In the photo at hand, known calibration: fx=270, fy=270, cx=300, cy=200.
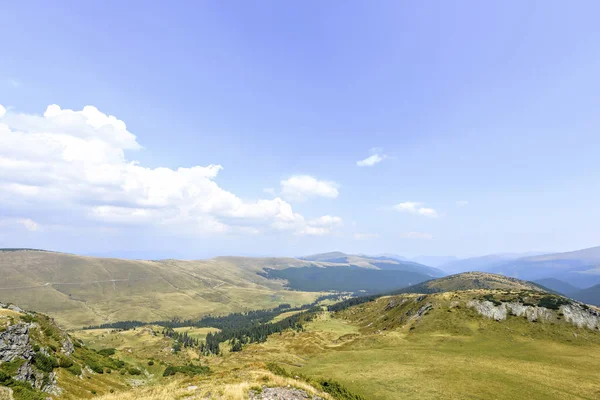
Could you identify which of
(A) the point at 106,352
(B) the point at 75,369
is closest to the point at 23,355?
(B) the point at 75,369

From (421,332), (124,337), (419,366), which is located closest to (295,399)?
(419,366)

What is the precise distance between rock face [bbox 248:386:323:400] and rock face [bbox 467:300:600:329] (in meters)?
115

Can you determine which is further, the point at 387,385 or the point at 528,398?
the point at 387,385

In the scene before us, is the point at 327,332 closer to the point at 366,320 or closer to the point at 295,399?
the point at 366,320

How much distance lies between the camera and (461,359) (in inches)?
2766

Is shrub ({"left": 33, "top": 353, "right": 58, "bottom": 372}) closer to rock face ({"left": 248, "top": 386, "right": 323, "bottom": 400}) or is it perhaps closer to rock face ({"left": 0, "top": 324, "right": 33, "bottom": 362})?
rock face ({"left": 0, "top": 324, "right": 33, "bottom": 362})

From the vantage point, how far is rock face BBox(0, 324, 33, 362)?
30.8 m

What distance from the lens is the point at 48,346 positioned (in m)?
38.3

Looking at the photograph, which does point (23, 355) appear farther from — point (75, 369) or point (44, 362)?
point (75, 369)

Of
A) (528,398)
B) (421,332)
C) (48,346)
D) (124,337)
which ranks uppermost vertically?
(48,346)

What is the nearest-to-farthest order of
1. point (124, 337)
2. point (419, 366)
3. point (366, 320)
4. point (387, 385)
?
point (387, 385) → point (419, 366) → point (124, 337) → point (366, 320)

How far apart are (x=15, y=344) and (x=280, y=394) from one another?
33556 millimetres

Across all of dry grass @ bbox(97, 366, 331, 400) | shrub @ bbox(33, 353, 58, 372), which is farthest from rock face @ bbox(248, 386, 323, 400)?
shrub @ bbox(33, 353, 58, 372)

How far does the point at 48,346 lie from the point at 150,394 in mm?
27110
